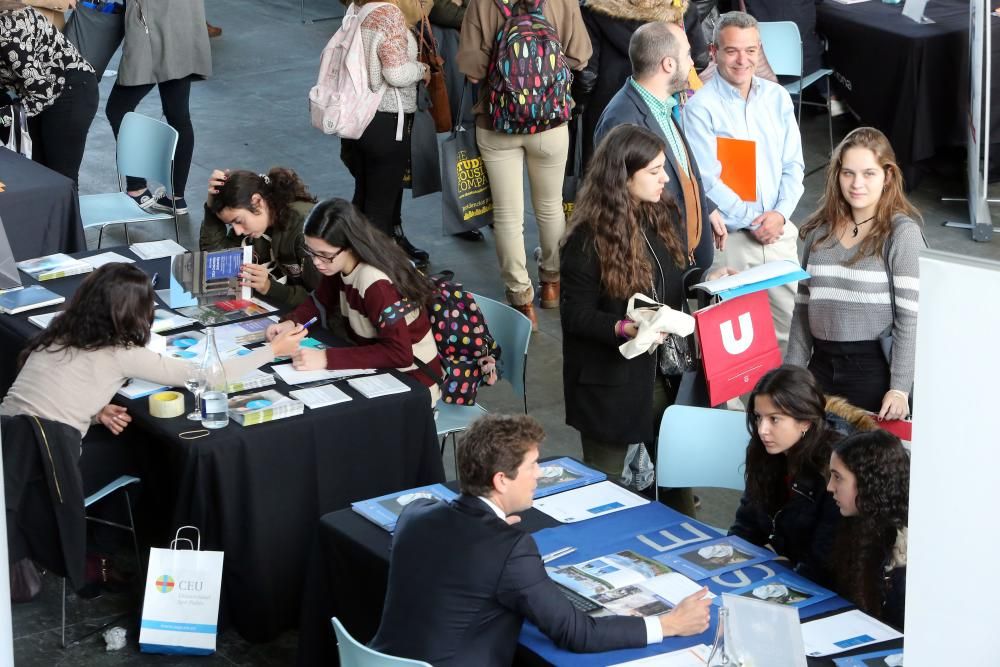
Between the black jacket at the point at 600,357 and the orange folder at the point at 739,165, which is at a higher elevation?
the orange folder at the point at 739,165

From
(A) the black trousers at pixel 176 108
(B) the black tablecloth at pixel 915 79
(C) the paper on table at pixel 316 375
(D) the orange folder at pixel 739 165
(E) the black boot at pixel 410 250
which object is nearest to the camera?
(C) the paper on table at pixel 316 375

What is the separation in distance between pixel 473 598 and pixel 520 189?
11.5ft

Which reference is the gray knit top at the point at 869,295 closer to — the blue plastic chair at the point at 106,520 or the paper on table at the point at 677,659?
the paper on table at the point at 677,659

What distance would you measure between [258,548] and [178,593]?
258 mm

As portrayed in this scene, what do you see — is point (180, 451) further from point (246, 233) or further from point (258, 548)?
point (246, 233)

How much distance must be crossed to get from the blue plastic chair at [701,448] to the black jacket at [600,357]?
291 mm

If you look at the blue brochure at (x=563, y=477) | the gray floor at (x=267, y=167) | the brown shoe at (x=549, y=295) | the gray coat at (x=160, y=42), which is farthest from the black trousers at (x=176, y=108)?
the blue brochure at (x=563, y=477)

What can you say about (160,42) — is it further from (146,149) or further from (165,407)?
(165,407)

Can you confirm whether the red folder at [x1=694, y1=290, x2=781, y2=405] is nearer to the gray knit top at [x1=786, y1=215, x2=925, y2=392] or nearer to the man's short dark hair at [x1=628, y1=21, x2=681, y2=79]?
the gray knit top at [x1=786, y1=215, x2=925, y2=392]

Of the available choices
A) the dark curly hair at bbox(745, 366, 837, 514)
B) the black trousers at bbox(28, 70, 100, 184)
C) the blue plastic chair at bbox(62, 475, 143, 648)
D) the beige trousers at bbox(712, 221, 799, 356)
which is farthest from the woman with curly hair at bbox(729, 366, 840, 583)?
the black trousers at bbox(28, 70, 100, 184)

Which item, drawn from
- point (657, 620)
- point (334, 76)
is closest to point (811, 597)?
point (657, 620)

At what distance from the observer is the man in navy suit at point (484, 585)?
278 cm

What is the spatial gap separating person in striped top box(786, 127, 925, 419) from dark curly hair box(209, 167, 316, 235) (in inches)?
76.0

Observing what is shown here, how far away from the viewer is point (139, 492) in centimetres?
420
